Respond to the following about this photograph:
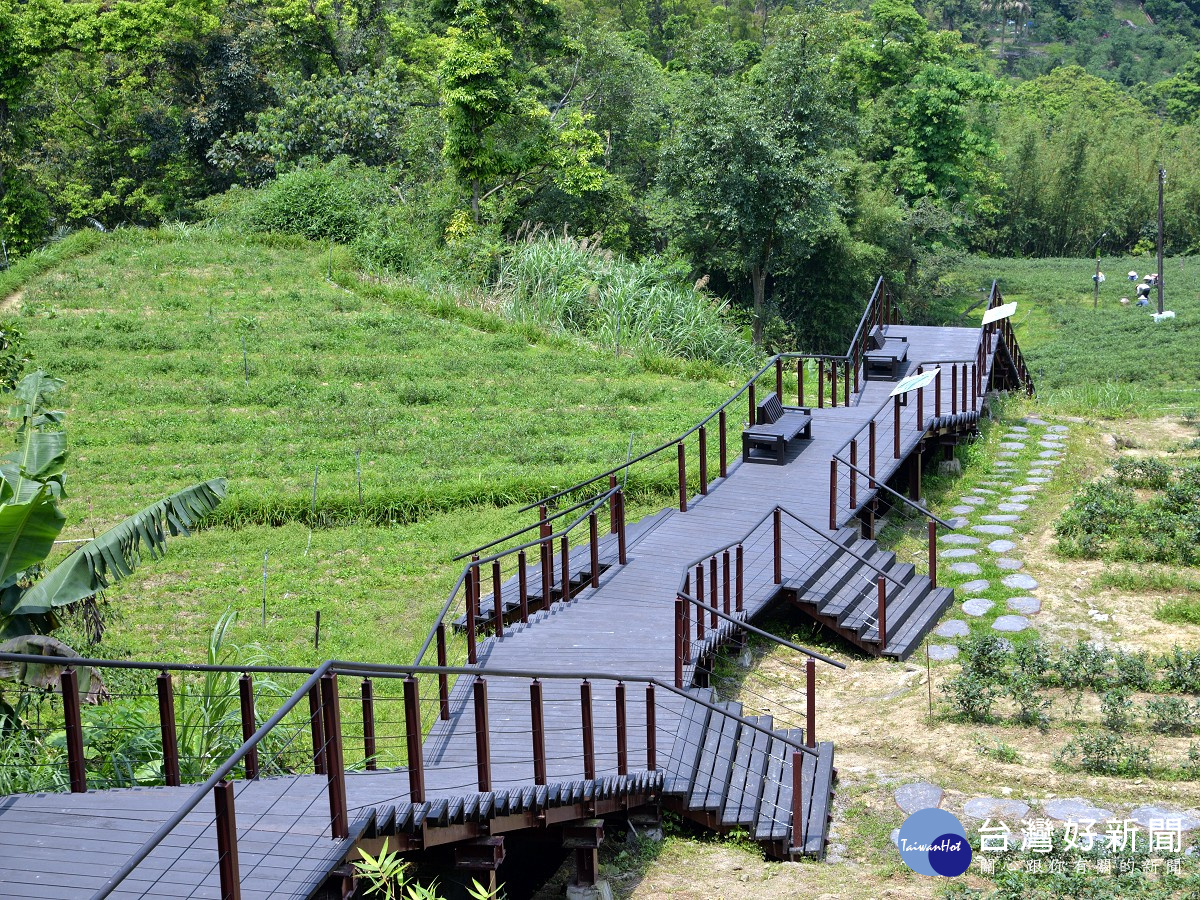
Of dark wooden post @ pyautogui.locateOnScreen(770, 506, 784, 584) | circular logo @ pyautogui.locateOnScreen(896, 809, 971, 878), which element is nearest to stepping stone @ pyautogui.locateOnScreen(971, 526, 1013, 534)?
dark wooden post @ pyautogui.locateOnScreen(770, 506, 784, 584)

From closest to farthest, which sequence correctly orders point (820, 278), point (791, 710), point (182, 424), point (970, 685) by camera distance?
point (970, 685) < point (791, 710) < point (182, 424) < point (820, 278)

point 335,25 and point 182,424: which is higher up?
point 335,25

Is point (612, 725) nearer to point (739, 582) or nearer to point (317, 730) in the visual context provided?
point (317, 730)

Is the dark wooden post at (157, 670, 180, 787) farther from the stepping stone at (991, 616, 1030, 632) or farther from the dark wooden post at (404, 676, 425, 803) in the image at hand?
the stepping stone at (991, 616, 1030, 632)

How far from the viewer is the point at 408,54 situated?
138 ft

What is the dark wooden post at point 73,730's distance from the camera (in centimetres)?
750

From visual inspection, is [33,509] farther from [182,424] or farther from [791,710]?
[182,424]

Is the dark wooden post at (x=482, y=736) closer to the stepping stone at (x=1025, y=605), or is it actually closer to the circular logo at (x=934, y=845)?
the circular logo at (x=934, y=845)

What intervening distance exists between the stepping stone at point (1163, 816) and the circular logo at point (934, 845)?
1364mm

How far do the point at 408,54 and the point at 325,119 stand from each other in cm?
766

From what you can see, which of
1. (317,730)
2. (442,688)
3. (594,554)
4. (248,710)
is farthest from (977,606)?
(248,710)

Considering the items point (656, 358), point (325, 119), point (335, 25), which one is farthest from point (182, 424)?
point (335, 25)

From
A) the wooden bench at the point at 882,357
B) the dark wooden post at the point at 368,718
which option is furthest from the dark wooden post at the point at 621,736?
Answer: the wooden bench at the point at 882,357

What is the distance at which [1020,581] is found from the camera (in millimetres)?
14375
